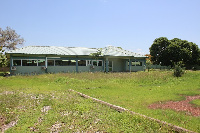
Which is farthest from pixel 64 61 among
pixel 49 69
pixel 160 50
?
pixel 160 50

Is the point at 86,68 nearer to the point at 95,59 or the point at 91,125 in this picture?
the point at 95,59

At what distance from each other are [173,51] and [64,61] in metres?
26.2

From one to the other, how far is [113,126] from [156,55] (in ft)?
134

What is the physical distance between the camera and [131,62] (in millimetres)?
32062

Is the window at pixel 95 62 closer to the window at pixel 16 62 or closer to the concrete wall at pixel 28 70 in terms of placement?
the concrete wall at pixel 28 70

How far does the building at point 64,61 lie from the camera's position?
23812 millimetres

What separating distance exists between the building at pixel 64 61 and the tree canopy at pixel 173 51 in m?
11.5

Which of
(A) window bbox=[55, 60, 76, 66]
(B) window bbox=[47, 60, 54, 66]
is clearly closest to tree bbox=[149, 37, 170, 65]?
(A) window bbox=[55, 60, 76, 66]

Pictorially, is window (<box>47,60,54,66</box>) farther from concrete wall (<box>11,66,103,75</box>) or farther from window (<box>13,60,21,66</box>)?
window (<box>13,60,21,66</box>)

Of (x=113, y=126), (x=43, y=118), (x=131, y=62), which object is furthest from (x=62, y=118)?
(x=131, y=62)

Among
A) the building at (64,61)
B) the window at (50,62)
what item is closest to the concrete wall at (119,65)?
the building at (64,61)

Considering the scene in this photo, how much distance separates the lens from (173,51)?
39875 millimetres

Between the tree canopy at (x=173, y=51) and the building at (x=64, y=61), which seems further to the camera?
the tree canopy at (x=173, y=51)

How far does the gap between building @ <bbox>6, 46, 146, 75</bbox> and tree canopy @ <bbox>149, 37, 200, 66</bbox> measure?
454 inches
